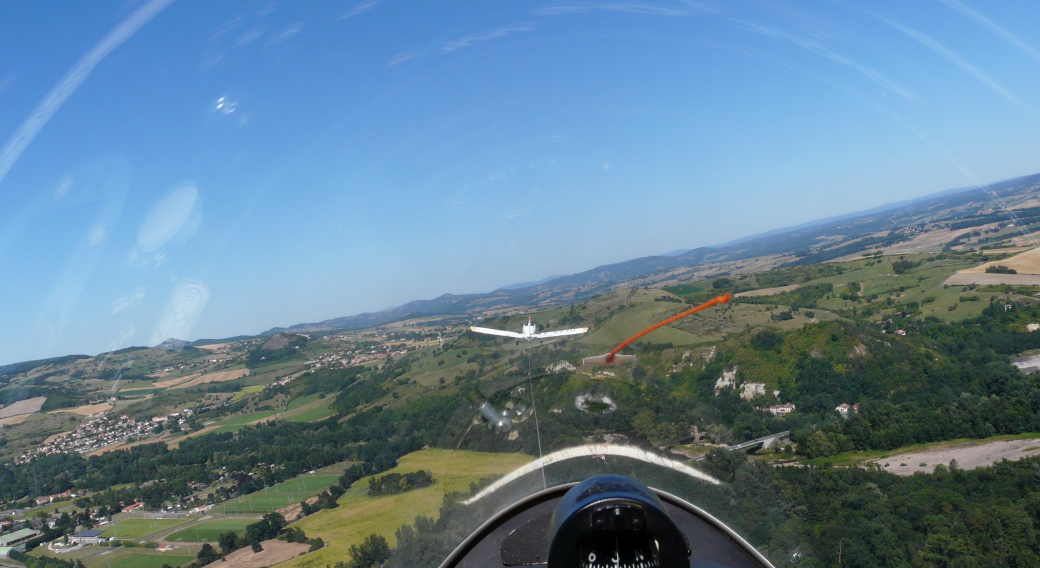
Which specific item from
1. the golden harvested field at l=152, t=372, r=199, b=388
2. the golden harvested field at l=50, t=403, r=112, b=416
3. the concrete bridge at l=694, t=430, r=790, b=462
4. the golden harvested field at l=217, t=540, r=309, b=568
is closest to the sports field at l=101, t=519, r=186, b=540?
the golden harvested field at l=217, t=540, r=309, b=568

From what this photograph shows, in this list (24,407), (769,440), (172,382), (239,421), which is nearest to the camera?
(769,440)

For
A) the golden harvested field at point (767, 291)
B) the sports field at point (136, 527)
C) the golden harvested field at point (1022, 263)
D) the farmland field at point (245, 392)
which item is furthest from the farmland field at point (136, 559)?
the golden harvested field at point (1022, 263)

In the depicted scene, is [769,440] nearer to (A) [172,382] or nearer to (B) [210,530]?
(B) [210,530]

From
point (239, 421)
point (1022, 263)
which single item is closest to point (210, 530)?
point (239, 421)

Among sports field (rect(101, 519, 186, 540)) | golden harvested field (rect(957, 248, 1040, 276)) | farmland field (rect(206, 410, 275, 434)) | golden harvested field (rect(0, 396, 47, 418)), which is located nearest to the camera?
golden harvested field (rect(957, 248, 1040, 276))

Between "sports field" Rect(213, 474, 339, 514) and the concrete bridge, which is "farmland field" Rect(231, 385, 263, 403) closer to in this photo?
"sports field" Rect(213, 474, 339, 514)

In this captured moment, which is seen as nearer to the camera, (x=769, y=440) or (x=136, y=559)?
(x=769, y=440)

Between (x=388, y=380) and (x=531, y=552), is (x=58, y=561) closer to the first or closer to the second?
(x=388, y=380)
